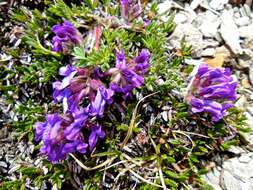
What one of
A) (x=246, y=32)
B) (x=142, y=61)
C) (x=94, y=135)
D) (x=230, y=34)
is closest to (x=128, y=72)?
(x=142, y=61)

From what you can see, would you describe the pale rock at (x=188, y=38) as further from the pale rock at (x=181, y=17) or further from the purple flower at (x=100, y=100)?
the purple flower at (x=100, y=100)

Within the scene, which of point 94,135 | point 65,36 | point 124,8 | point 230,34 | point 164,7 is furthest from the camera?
point 164,7

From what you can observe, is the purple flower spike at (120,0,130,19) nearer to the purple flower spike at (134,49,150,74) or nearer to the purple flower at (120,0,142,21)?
the purple flower at (120,0,142,21)

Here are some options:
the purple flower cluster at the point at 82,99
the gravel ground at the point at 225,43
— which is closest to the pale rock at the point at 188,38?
the gravel ground at the point at 225,43

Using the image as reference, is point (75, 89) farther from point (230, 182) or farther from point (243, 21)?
point (243, 21)


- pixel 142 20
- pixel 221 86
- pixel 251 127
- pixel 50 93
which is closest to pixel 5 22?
pixel 50 93

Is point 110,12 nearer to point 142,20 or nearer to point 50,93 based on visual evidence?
point 142,20

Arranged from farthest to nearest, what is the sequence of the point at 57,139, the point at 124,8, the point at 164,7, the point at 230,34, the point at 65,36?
the point at 164,7 < the point at 230,34 < the point at 124,8 < the point at 65,36 < the point at 57,139
